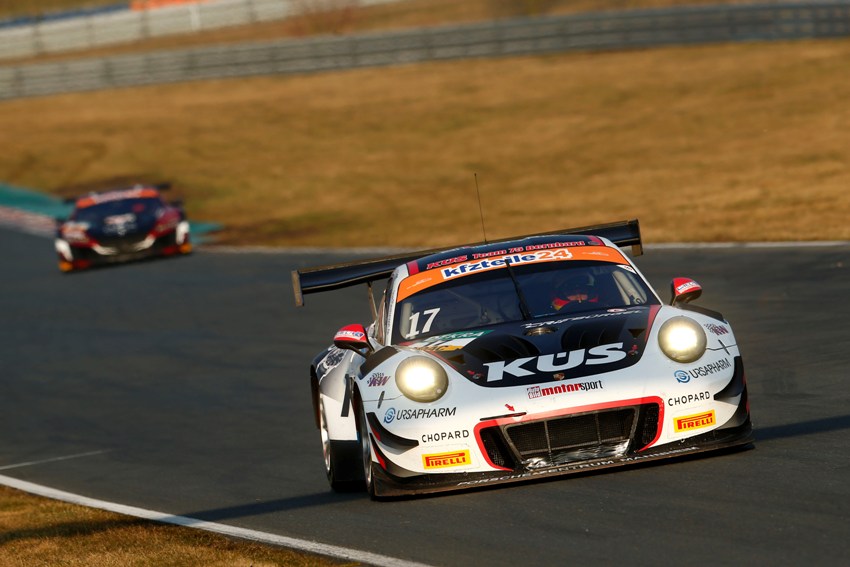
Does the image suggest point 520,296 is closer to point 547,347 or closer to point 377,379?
point 547,347

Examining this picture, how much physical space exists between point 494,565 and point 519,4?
5591cm

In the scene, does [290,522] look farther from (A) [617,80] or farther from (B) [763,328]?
(A) [617,80]

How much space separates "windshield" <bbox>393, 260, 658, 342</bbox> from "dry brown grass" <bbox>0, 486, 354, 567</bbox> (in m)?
1.76

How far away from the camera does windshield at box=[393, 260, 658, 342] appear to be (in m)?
8.53

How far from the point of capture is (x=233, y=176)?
37.6 m

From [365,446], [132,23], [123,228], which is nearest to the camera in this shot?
[365,446]

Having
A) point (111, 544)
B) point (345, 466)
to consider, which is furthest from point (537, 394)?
point (111, 544)

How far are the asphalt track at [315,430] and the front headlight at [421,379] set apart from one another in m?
0.55

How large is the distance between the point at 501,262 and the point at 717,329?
5.09ft

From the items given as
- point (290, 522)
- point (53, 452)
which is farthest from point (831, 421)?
point (53, 452)

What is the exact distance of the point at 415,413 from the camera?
24.5ft

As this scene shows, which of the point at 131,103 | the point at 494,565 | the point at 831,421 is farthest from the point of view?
the point at 131,103

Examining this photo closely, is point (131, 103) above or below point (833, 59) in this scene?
above

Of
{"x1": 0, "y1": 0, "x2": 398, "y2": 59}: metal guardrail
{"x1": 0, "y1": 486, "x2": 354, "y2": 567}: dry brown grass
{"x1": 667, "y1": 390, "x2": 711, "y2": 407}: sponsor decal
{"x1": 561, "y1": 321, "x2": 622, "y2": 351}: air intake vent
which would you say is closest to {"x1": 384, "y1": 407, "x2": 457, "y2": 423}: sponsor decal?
{"x1": 561, "y1": 321, "x2": 622, "y2": 351}: air intake vent
